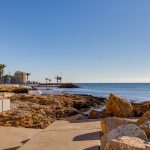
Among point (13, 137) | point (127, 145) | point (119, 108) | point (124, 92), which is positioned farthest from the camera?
point (124, 92)

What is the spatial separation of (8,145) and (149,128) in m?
3.62

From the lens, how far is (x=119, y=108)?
10508mm

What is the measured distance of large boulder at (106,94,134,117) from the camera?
1034cm

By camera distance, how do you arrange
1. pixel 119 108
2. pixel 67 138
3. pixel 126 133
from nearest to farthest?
1. pixel 126 133
2. pixel 67 138
3. pixel 119 108

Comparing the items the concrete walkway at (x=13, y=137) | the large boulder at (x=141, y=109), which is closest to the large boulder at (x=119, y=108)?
the large boulder at (x=141, y=109)

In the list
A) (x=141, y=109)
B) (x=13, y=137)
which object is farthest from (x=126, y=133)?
(x=141, y=109)

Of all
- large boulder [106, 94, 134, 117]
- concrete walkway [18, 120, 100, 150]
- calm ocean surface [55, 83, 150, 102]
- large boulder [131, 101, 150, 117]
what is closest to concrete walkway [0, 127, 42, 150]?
concrete walkway [18, 120, 100, 150]

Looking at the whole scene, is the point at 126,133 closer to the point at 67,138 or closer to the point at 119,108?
the point at 67,138

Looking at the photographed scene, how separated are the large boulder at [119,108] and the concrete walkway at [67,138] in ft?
8.89

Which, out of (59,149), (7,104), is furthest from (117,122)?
(7,104)

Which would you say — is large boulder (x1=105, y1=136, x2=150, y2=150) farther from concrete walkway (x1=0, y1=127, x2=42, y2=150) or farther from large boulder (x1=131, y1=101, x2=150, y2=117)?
large boulder (x1=131, y1=101, x2=150, y2=117)

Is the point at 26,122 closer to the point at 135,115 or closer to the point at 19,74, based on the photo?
the point at 135,115

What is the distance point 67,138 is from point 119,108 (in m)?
4.78

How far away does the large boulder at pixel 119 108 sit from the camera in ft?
33.9
